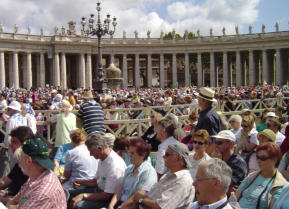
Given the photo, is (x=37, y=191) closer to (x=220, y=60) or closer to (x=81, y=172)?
(x=81, y=172)

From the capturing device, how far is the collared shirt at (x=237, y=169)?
243 inches

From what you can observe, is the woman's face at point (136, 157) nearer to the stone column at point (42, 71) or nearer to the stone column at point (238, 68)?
the stone column at point (42, 71)

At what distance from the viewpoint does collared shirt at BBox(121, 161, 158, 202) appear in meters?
5.99

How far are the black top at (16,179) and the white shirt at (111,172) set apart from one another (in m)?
1.43

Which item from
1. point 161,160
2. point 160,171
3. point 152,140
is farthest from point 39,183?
Answer: point 152,140

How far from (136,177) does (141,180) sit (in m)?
0.12

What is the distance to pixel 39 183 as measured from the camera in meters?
4.62

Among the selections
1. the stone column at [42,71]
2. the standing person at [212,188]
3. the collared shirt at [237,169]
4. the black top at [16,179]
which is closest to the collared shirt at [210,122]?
the collared shirt at [237,169]

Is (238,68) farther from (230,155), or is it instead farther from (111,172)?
(111,172)

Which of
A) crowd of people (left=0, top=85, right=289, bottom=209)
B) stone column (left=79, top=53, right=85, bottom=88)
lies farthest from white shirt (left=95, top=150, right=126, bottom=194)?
stone column (left=79, top=53, right=85, bottom=88)

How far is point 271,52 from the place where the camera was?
64.5 metres

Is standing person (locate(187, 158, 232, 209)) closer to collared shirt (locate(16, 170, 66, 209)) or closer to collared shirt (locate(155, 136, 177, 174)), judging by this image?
collared shirt (locate(16, 170, 66, 209))

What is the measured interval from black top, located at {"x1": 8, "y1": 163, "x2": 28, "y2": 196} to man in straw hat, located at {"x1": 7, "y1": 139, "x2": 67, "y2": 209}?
6.67 feet

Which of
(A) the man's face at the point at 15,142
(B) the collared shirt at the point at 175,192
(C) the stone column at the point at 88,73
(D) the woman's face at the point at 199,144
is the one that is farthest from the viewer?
(C) the stone column at the point at 88,73
